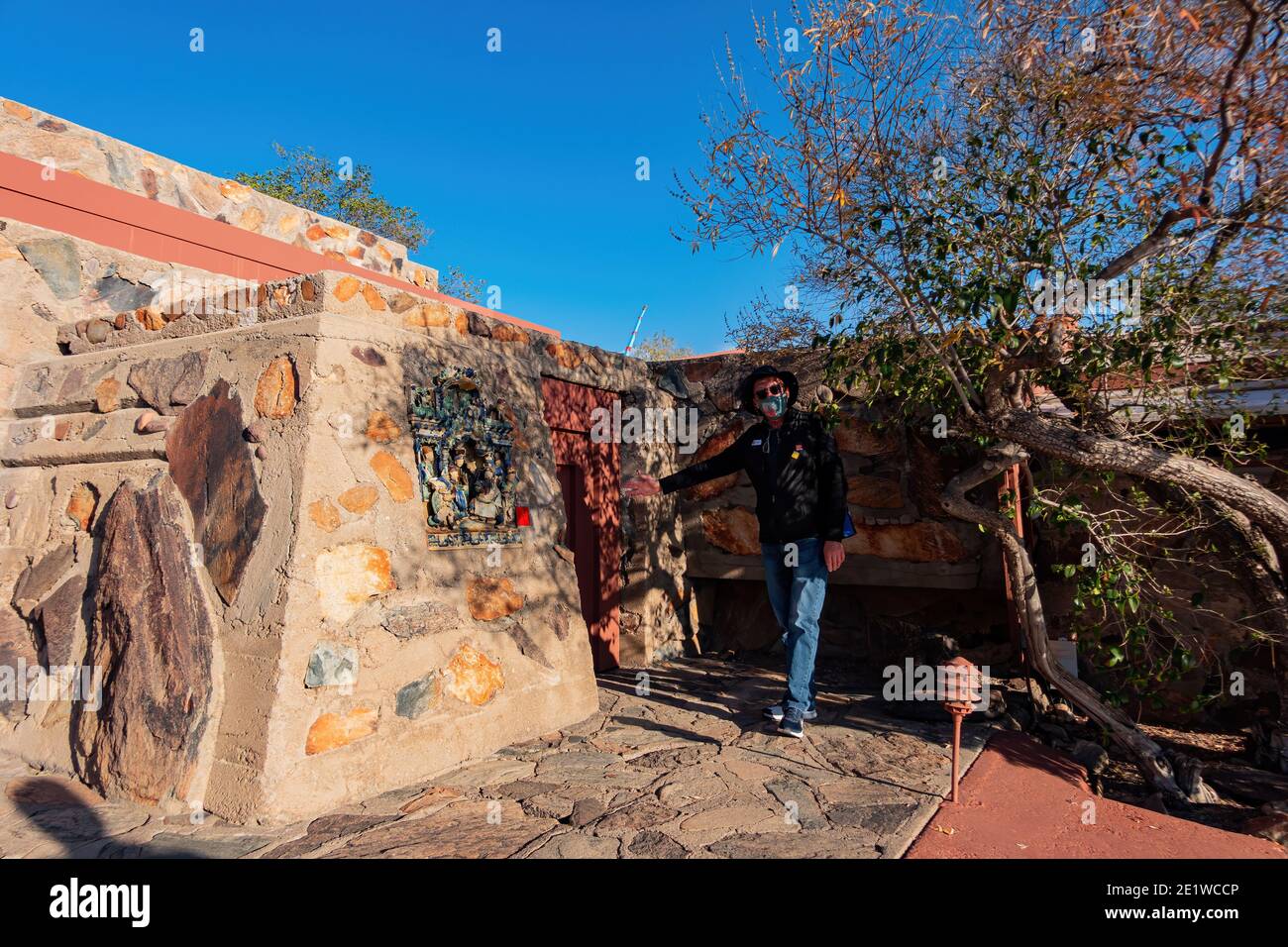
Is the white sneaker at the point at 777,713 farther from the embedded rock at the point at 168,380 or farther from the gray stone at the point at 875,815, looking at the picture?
the embedded rock at the point at 168,380

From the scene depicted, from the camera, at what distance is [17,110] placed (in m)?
4.44

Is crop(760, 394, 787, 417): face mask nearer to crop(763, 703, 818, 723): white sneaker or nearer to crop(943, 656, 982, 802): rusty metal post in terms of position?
crop(763, 703, 818, 723): white sneaker

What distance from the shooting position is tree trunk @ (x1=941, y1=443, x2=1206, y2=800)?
337 centimetres

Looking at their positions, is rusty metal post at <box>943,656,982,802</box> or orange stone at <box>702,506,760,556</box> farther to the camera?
orange stone at <box>702,506,760,556</box>

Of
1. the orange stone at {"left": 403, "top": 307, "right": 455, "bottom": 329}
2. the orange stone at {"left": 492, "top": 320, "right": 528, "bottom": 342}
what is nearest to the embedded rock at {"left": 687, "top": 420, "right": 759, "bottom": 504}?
the orange stone at {"left": 492, "top": 320, "right": 528, "bottom": 342}

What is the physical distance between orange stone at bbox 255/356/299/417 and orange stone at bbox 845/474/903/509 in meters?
3.45

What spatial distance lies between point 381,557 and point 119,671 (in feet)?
3.63

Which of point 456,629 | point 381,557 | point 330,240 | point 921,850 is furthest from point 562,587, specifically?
point 330,240

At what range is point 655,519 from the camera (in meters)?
5.63

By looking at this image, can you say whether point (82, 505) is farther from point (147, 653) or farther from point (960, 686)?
point (960, 686)

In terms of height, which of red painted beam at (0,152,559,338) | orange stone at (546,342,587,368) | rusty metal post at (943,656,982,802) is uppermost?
red painted beam at (0,152,559,338)

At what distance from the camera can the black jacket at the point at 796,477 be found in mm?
3680

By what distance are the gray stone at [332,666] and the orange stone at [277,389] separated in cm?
92

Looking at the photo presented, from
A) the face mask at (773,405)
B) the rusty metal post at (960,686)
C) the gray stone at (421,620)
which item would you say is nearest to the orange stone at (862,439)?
the face mask at (773,405)
